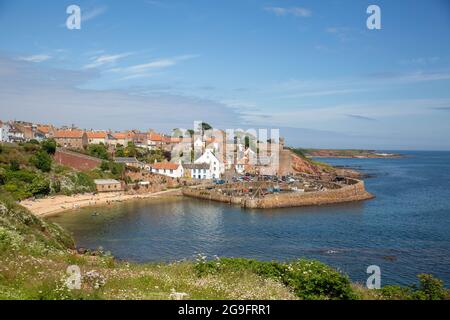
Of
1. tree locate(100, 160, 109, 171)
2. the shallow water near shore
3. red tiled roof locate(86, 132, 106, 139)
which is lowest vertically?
the shallow water near shore

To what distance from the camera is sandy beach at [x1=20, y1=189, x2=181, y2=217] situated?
3978cm

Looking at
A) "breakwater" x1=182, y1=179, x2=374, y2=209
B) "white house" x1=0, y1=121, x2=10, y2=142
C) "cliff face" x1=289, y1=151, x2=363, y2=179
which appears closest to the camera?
"breakwater" x1=182, y1=179, x2=374, y2=209

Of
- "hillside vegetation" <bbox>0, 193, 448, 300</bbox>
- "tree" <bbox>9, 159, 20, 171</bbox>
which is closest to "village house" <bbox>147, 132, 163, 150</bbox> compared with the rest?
"tree" <bbox>9, 159, 20, 171</bbox>

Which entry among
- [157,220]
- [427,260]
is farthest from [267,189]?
[427,260]

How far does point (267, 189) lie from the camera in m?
58.4

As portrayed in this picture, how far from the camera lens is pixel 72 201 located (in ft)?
148

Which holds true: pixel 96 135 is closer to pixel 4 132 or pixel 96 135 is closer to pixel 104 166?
pixel 4 132

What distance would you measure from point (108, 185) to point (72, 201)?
8.07 m

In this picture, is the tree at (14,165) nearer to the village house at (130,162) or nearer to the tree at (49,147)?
the tree at (49,147)

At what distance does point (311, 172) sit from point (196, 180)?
33461 mm

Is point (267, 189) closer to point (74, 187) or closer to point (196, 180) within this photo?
point (196, 180)

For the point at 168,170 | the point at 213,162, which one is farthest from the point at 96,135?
the point at 213,162

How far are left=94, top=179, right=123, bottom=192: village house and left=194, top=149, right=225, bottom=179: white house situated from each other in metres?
17.2

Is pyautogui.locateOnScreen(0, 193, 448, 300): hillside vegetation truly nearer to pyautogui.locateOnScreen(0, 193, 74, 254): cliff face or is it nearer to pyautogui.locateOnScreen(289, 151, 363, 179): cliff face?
pyautogui.locateOnScreen(0, 193, 74, 254): cliff face
